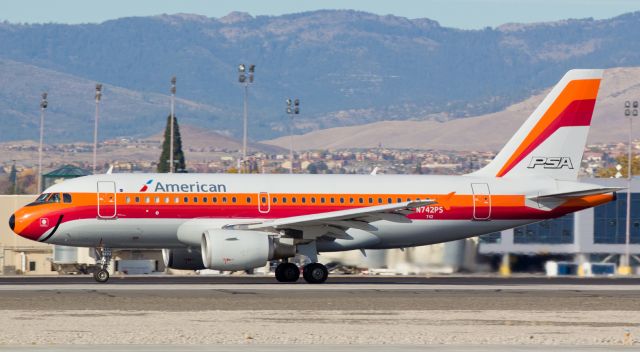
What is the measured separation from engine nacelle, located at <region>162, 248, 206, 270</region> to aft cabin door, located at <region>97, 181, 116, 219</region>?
3382 mm

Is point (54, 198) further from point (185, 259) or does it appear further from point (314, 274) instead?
point (314, 274)

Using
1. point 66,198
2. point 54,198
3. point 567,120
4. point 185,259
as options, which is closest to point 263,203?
point 185,259

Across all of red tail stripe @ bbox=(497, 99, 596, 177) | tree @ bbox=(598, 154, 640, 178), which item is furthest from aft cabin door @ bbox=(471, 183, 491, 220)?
tree @ bbox=(598, 154, 640, 178)

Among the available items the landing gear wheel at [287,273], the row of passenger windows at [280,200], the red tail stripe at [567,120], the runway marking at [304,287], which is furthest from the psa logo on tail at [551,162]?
the landing gear wheel at [287,273]

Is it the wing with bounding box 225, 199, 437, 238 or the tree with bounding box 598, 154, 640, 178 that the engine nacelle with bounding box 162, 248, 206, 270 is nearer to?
the wing with bounding box 225, 199, 437, 238

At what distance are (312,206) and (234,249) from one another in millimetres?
4258

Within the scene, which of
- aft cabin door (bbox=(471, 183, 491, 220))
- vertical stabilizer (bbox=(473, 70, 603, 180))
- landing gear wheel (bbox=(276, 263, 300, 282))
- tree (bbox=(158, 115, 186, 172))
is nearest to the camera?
landing gear wheel (bbox=(276, 263, 300, 282))

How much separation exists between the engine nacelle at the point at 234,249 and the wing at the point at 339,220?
83 cm

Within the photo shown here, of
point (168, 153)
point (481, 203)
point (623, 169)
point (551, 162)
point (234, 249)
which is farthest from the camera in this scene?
point (623, 169)

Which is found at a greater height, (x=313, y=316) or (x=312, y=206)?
(x=312, y=206)

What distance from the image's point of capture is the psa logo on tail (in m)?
52.6

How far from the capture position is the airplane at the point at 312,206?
47.8 metres

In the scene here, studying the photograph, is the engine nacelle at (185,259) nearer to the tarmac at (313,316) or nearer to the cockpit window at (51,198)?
the tarmac at (313,316)

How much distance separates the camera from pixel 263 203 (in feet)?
161
